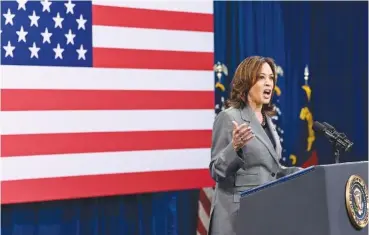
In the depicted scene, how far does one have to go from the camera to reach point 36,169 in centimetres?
316

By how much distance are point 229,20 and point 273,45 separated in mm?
424

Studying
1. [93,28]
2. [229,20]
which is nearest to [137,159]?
[93,28]

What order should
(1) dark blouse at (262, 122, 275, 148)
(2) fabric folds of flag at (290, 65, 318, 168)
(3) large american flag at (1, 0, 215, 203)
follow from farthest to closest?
(2) fabric folds of flag at (290, 65, 318, 168) → (3) large american flag at (1, 0, 215, 203) → (1) dark blouse at (262, 122, 275, 148)

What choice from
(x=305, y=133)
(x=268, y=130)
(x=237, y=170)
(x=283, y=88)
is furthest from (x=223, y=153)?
(x=305, y=133)

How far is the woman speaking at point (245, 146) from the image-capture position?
7.11ft

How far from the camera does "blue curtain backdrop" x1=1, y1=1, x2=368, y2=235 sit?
3.42 meters

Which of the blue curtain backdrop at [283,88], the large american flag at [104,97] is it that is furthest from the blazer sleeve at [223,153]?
the blue curtain backdrop at [283,88]

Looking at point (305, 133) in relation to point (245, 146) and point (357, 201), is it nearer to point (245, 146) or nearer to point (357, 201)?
point (245, 146)

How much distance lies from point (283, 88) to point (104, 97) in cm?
154

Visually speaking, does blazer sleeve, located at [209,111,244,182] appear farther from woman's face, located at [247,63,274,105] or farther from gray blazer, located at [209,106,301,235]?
woman's face, located at [247,63,274,105]

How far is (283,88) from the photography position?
425 cm

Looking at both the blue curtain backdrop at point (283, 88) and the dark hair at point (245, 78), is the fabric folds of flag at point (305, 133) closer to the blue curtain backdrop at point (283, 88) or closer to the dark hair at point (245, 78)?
the blue curtain backdrop at point (283, 88)

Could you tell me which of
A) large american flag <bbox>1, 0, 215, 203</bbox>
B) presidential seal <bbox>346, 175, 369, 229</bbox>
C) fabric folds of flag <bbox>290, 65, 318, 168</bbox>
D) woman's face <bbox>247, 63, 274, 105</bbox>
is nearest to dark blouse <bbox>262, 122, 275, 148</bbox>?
woman's face <bbox>247, 63, 274, 105</bbox>

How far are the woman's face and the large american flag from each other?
1.38 m
